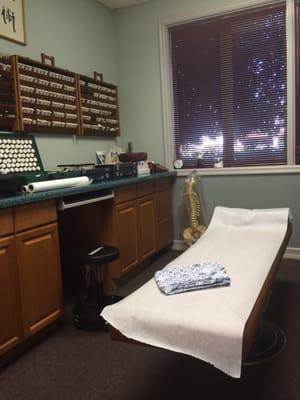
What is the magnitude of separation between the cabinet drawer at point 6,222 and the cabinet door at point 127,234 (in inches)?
43.1

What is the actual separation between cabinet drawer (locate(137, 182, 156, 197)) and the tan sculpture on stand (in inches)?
17.4

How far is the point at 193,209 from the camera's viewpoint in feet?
12.4

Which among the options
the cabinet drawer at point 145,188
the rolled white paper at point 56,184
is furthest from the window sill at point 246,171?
the rolled white paper at point 56,184

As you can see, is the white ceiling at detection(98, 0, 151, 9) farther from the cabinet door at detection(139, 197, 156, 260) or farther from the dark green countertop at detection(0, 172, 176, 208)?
the cabinet door at detection(139, 197, 156, 260)

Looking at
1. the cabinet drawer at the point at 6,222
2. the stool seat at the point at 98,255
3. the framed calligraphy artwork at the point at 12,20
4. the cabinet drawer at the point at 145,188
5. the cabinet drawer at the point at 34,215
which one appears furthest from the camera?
the cabinet drawer at the point at 145,188

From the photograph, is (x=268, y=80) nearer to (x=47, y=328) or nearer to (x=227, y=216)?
(x=227, y=216)

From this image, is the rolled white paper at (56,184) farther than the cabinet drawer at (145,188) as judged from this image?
No

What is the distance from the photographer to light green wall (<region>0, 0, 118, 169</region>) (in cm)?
297

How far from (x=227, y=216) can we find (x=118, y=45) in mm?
2526

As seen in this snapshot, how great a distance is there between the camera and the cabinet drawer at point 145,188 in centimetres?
324

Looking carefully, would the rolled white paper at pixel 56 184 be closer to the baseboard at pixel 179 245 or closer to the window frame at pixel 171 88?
the window frame at pixel 171 88

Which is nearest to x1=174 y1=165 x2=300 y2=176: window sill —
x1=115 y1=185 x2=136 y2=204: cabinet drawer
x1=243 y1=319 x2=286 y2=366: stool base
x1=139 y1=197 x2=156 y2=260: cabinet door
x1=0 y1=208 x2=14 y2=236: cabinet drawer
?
x1=139 y1=197 x2=156 y2=260: cabinet door

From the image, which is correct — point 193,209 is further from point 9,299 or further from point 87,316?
point 9,299

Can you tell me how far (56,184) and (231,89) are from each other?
2.26 meters
